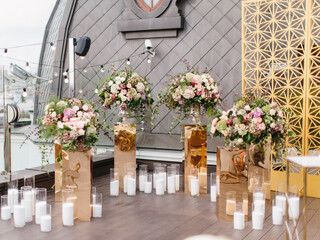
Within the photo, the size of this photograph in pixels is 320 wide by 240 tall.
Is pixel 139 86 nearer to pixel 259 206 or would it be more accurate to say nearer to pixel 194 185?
pixel 194 185

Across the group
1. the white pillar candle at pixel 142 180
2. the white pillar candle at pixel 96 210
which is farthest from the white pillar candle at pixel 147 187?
the white pillar candle at pixel 96 210

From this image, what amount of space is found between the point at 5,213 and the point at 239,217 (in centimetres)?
235

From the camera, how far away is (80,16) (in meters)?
7.80

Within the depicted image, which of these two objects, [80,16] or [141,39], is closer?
[141,39]

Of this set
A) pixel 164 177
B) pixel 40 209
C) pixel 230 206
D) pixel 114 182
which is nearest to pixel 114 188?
pixel 114 182

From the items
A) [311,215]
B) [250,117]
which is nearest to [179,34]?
[250,117]

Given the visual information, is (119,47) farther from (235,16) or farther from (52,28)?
(235,16)

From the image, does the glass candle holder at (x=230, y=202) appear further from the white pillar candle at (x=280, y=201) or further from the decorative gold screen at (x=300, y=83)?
the decorative gold screen at (x=300, y=83)

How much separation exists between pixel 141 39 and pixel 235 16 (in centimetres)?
174

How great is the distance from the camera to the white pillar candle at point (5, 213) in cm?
407

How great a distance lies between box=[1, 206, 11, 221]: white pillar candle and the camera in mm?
4066

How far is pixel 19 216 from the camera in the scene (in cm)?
386

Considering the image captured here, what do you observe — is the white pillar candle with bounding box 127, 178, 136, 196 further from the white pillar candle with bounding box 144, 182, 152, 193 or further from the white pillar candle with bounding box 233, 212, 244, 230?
the white pillar candle with bounding box 233, 212, 244, 230

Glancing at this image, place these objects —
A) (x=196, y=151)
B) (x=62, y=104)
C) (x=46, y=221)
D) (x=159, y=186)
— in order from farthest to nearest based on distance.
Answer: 1. (x=196, y=151)
2. (x=159, y=186)
3. (x=62, y=104)
4. (x=46, y=221)
